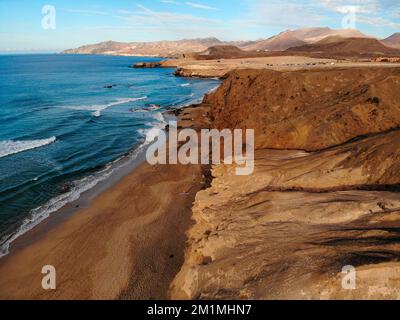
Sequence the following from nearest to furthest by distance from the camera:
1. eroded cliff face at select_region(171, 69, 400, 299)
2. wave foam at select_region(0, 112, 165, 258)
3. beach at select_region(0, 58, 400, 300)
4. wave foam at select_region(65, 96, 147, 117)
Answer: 1. eroded cliff face at select_region(171, 69, 400, 299)
2. beach at select_region(0, 58, 400, 300)
3. wave foam at select_region(0, 112, 165, 258)
4. wave foam at select_region(65, 96, 147, 117)

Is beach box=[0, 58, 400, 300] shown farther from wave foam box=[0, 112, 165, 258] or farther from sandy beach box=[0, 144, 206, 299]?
A: wave foam box=[0, 112, 165, 258]

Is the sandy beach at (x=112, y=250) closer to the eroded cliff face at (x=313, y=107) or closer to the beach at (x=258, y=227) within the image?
the beach at (x=258, y=227)

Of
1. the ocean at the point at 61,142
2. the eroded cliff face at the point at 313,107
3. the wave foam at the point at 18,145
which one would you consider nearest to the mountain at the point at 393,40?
the ocean at the point at 61,142

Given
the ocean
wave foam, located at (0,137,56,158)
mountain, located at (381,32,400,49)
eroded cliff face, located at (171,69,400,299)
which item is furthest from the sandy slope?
→ mountain, located at (381,32,400,49)

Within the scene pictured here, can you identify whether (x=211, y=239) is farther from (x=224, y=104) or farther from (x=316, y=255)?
(x=224, y=104)

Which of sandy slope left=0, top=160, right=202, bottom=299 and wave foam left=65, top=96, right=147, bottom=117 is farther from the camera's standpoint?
wave foam left=65, top=96, right=147, bottom=117

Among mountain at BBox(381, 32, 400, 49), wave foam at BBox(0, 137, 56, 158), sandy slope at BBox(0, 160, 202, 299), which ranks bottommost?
sandy slope at BBox(0, 160, 202, 299)

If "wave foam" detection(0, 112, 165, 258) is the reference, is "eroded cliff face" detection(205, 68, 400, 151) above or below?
above
